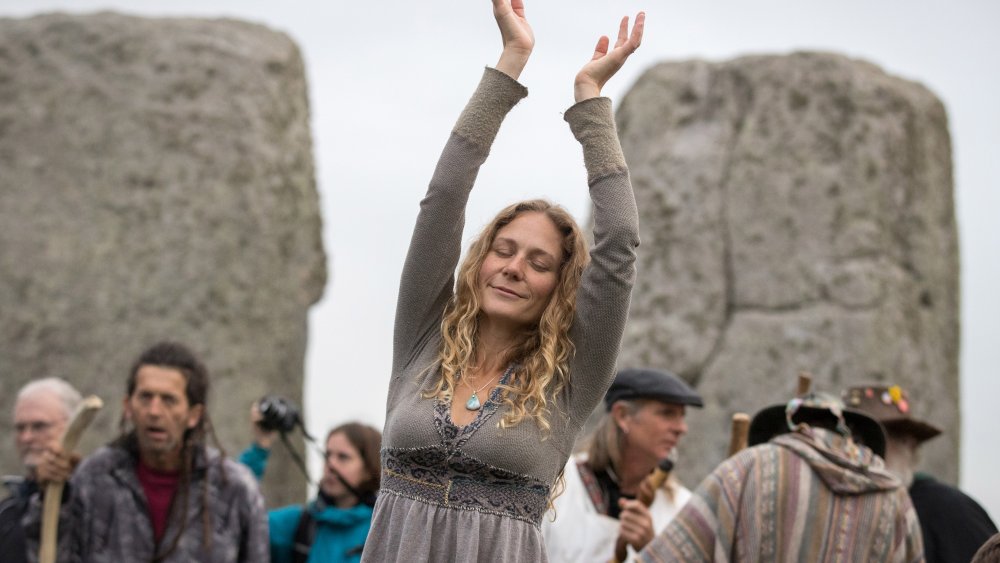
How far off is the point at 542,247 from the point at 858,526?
152cm

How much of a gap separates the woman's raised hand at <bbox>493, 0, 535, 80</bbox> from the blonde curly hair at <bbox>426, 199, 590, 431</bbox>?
325 mm

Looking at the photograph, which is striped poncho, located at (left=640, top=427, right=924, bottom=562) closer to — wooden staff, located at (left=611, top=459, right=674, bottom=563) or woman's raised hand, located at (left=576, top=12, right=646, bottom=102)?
wooden staff, located at (left=611, top=459, right=674, bottom=563)

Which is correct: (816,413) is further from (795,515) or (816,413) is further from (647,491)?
(647,491)

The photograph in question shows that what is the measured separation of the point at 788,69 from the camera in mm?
8258

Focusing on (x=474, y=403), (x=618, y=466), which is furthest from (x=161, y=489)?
(x=474, y=403)

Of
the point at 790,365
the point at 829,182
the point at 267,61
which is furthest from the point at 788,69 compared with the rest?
the point at 267,61

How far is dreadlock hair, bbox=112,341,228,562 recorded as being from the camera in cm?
523

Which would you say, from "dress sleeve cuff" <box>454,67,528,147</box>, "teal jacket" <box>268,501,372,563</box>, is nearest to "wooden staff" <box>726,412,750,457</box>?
"teal jacket" <box>268,501,372,563</box>

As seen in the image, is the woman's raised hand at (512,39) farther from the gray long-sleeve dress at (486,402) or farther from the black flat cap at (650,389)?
the black flat cap at (650,389)

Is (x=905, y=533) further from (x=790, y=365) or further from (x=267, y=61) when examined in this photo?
(x=267, y=61)

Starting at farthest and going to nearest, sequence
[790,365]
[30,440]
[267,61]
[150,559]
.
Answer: [267,61], [790,365], [30,440], [150,559]

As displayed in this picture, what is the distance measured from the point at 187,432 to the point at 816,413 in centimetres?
233

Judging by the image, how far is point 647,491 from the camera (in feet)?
16.8

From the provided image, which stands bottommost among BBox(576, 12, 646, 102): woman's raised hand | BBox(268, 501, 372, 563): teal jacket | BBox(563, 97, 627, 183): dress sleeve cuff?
BBox(268, 501, 372, 563): teal jacket
